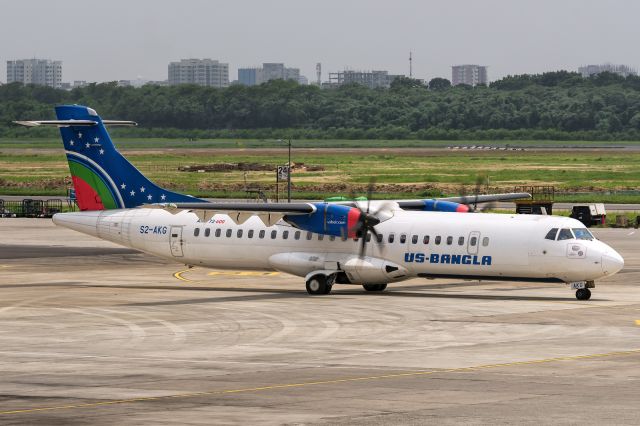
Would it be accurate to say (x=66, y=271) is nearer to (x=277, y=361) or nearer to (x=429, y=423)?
(x=277, y=361)

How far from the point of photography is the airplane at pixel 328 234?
1559 inches

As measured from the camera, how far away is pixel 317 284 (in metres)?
42.3

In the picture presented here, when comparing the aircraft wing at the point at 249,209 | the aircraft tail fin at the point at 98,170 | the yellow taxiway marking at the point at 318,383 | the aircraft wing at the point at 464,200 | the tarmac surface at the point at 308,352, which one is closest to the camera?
the tarmac surface at the point at 308,352

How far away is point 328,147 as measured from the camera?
627ft

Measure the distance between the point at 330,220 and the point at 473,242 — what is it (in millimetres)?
5189

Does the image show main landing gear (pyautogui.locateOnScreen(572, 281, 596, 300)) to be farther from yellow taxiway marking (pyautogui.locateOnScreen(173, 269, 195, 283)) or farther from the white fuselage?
yellow taxiway marking (pyautogui.locateOnScreen(173, 269, 195, 283))

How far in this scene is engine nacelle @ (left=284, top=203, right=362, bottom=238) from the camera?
138 ft

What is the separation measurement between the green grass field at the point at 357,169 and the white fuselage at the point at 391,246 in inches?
2078

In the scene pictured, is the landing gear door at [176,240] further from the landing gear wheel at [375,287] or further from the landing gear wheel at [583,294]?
the landing gear wheel at [583,294]

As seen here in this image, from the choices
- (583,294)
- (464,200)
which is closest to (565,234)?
(583,294)

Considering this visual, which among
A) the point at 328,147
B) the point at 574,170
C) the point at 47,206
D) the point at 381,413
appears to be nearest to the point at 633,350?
the point at 381,413

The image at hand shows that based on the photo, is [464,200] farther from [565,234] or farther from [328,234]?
[565,234]

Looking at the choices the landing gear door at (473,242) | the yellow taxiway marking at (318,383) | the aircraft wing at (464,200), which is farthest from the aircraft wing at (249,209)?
the yellow taxiway marking at (318,383)

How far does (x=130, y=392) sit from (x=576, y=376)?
888 cm
